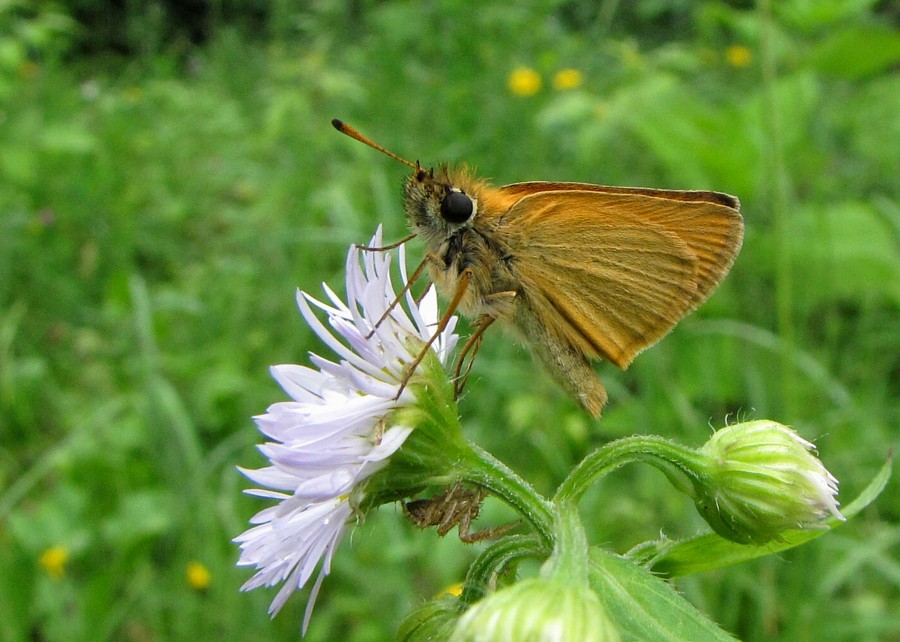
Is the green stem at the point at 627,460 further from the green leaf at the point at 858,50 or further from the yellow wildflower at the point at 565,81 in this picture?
the yellow wildflower at the point at 565,81

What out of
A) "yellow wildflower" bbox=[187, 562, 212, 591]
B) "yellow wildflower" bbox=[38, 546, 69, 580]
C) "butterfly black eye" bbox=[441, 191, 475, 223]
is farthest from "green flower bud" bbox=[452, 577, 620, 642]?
"yellow wildflower" bbox=[38, 546, 69, 580]

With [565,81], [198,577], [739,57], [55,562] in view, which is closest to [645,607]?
[198,577]

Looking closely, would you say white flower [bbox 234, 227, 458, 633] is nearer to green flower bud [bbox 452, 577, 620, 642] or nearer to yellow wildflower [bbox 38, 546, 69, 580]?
green flower bud [bbox 452, 577, 620, 642]

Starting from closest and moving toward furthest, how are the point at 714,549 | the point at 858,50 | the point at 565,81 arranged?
the point at 714,549, the point at 858,50, the point at 565,81

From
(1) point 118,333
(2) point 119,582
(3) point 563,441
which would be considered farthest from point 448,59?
(2) point 119,582

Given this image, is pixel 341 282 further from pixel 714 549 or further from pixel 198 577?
pixel 714 549

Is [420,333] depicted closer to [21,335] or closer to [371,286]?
[371,286]
